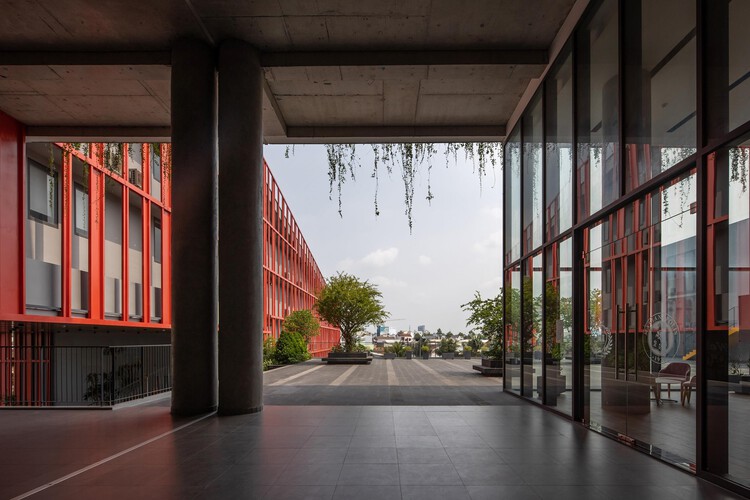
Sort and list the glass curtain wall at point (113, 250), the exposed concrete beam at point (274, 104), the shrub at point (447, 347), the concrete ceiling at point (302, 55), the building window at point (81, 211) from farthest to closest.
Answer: the shrub at point (447, 347)
the glass curtain wall at point (113, 250)
the building window at point (81, 211)
the exposed concrete beam at point (274, 104)
the concrete ceiling at point (302, 55)

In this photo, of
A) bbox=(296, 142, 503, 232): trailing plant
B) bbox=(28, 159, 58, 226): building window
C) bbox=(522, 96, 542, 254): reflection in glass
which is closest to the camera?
bbox=(522, 96, 542, 254): reflection in glass

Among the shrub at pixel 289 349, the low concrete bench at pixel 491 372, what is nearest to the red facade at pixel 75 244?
the shrub at pixel 289 349

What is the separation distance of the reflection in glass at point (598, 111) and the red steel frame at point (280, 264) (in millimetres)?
28096

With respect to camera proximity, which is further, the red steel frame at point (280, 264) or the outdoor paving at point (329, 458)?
the red steel frame at point (280, 264)

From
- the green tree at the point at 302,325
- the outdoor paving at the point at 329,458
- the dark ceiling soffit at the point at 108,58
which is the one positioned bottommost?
the green tree at the point at 302,325

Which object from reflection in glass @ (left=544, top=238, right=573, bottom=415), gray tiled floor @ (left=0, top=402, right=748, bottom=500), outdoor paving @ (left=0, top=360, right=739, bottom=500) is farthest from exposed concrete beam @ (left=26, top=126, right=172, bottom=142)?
reflection in glass @ (left=544, top=238, right=573, bottom=415)

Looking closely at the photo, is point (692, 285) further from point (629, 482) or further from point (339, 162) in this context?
point (339, 162)

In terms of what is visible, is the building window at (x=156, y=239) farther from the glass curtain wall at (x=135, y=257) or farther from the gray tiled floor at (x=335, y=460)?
the gray tiled floor at (x=335, y=460)

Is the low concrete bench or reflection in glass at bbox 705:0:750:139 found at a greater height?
reflection in glass at bbox 705:0:750:139

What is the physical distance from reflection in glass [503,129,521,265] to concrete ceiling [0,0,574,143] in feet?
2.78

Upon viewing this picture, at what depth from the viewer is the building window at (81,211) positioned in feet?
61.2

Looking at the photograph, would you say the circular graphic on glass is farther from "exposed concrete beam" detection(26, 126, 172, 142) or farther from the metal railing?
the metal railing

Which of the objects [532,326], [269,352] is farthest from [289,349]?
[532,326]

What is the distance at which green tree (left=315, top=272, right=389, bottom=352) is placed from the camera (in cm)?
3481
